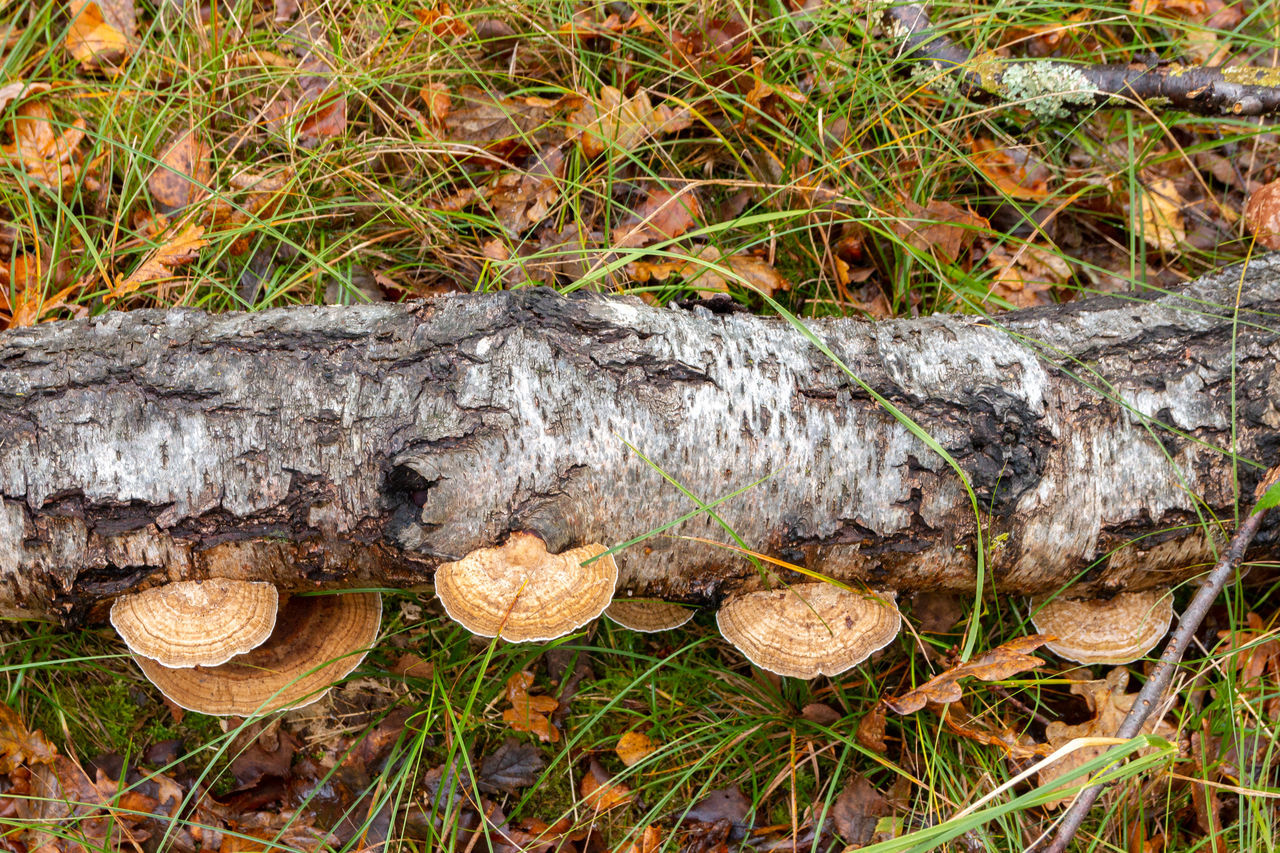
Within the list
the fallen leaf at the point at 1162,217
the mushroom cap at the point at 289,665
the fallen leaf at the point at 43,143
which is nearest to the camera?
the mushroom cap at the point at 289,665

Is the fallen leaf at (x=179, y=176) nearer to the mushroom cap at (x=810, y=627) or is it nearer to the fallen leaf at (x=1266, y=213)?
the mushroom cap at (x=810, y=627)

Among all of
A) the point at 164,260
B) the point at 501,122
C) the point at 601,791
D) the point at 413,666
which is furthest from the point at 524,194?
the point at 601,791

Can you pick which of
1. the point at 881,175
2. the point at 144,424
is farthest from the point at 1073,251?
the point at 144,424

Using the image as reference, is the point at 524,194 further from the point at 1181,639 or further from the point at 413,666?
the point at 1181,639

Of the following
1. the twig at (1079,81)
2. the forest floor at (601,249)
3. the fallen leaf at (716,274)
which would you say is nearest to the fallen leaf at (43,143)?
the forest floor at (601,249)

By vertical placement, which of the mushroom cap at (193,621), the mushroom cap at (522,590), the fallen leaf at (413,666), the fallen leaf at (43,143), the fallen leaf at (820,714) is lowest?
the fallen leaf at (820,714)

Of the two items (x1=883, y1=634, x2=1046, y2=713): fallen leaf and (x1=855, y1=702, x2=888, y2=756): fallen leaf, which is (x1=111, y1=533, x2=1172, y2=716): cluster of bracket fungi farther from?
(x1=855, y1=702, x2=888, y2=756): fallen leaf
